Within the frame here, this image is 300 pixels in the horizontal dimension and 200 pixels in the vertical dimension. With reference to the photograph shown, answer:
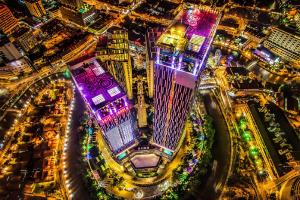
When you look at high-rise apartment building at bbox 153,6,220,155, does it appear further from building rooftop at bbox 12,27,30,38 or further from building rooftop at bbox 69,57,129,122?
building rooftop at bbox 12,27,30,38

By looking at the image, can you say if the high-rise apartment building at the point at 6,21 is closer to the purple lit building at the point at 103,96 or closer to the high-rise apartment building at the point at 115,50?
the high-rise apartment building at the point at 115,50

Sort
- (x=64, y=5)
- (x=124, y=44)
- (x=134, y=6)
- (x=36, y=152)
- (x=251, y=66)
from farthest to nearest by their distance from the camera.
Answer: (x=134, y=6) < (x=64, y=5) < (x=251, y=66) < (x=36, y=152) < (x=124, y=44)

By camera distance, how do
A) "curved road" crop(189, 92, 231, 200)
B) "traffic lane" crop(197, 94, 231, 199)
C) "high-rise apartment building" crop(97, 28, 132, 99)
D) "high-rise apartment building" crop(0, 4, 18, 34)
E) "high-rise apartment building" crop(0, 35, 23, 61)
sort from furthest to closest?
"high-rise apartment building" crop(0, 4, 18, 34)
"high-rise apartment building" crop(0, 35, 23, 61)
"traffic lane" crop(197, 94, 231, 199)
"curved road" crop(189, 92, 231, 200)
"high-rise apartment building" crop(97, 28, 132, 99)

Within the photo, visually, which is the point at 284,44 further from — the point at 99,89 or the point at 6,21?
the point at 6,21

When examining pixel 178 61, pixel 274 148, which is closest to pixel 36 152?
pixel 178 61

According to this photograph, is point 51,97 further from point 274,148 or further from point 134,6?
point 274,148

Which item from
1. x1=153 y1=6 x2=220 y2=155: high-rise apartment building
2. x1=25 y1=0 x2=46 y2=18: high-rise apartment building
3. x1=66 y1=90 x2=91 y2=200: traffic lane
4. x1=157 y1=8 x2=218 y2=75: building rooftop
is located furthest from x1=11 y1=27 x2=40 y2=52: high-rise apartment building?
x1=157 y1=8 x2=218 y2=75: building rooftop
